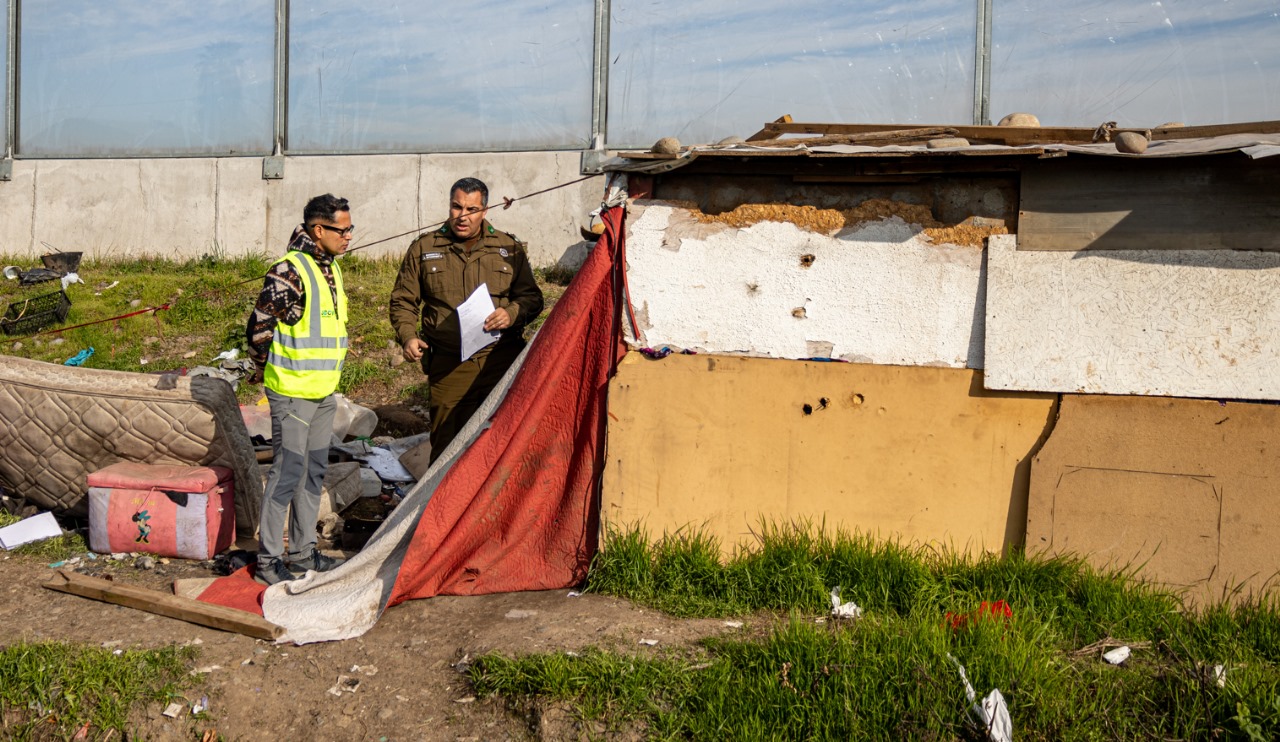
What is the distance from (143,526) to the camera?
17.9 feet

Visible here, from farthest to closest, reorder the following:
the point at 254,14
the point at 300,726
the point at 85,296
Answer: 1. the point at 254,14
2. the point at 85,296
3. the point at 300,726

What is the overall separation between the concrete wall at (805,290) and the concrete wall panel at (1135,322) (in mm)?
157

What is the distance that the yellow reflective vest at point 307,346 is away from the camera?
4.88 metres

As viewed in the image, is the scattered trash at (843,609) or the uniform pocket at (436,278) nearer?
the scattered trash at (843,609)

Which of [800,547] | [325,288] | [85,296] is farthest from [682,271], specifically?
[85,296]

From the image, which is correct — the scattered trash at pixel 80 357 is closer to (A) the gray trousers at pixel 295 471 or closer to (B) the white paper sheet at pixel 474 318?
(A) the gray trousers at pixel 295 471

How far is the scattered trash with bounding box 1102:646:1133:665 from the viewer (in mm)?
4094

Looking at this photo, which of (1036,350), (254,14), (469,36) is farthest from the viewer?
(254,14)

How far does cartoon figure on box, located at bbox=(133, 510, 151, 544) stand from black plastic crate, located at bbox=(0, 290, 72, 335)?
5.51m

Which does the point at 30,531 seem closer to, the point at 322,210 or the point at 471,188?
the point at 322,210

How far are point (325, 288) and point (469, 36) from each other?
23.1 ft

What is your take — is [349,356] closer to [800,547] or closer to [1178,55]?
[800,547]

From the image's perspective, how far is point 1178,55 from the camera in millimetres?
9273

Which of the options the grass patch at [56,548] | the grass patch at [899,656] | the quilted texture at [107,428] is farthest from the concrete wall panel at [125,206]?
the grass patch at [899,656]
